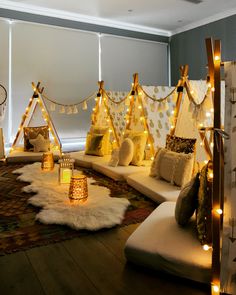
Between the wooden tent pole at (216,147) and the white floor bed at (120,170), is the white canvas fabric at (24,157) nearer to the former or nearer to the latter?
the white floor bed at (120,170)

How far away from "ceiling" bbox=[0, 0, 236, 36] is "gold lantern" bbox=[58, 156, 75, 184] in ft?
12.4

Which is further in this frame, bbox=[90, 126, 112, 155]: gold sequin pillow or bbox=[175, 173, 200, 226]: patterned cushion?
bbox=[90, 126, 112, 155]: gold sequin pillow

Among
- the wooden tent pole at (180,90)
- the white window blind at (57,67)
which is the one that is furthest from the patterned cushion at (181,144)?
the white window blind at (57,67)

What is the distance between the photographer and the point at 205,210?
183 centimetres

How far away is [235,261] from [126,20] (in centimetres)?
654

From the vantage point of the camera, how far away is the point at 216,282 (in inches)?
63.7

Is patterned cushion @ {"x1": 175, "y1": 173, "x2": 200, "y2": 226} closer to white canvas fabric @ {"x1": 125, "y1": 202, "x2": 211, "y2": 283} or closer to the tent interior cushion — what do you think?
white canvas fabric @ {"x1": 125, "y1": 202, "x2": 211, "y2": 283}

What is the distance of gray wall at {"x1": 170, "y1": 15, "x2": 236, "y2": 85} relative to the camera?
6094 millimetres

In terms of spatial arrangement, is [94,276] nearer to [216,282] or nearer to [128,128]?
[216,282]

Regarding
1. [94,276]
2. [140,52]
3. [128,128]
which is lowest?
[94,276]

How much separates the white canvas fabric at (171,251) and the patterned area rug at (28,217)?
0.62 meters

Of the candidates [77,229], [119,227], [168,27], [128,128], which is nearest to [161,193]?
[119,227]

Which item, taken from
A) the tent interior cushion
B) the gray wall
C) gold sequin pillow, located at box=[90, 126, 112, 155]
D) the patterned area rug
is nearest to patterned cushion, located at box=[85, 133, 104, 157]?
gold sequin pillow, located at box=[90, 126, 112, 155]

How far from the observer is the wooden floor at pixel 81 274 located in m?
1.70
